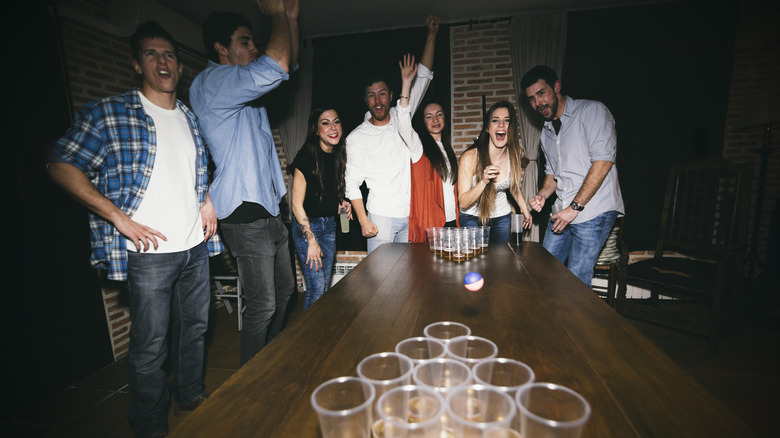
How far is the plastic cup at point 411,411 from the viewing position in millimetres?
512

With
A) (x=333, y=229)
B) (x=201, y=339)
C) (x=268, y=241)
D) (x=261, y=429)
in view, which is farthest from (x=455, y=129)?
(x=261, y=429)

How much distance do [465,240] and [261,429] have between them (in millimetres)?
1387

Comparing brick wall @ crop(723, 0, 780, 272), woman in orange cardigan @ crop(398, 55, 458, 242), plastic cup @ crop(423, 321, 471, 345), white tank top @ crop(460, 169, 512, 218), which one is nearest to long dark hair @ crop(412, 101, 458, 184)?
woman in orange cardigan @ crop(398, 55, 458, 242)

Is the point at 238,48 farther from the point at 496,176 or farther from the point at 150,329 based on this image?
the point at 496,176

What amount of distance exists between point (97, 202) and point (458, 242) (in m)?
1.72

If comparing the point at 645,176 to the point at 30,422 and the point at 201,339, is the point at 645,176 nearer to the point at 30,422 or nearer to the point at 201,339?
the point at 201,339

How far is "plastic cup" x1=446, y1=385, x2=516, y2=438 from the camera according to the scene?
50 cm

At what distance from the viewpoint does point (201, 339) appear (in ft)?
6.24

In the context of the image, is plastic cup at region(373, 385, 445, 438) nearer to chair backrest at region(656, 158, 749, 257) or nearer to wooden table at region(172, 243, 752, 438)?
wooden table at region(172, 243, 752, 438)

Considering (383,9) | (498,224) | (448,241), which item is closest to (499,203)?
(498,224)

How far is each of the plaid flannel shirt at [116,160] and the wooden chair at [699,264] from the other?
357cm

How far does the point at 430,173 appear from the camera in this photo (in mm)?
2750

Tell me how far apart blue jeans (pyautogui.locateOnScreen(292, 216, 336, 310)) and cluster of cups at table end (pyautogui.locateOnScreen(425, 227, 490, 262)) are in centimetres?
96

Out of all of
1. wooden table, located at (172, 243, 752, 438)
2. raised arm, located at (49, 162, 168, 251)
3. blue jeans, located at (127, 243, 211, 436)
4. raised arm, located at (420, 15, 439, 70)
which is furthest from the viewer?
raised arm, located at (420, 15, 439, 70)
